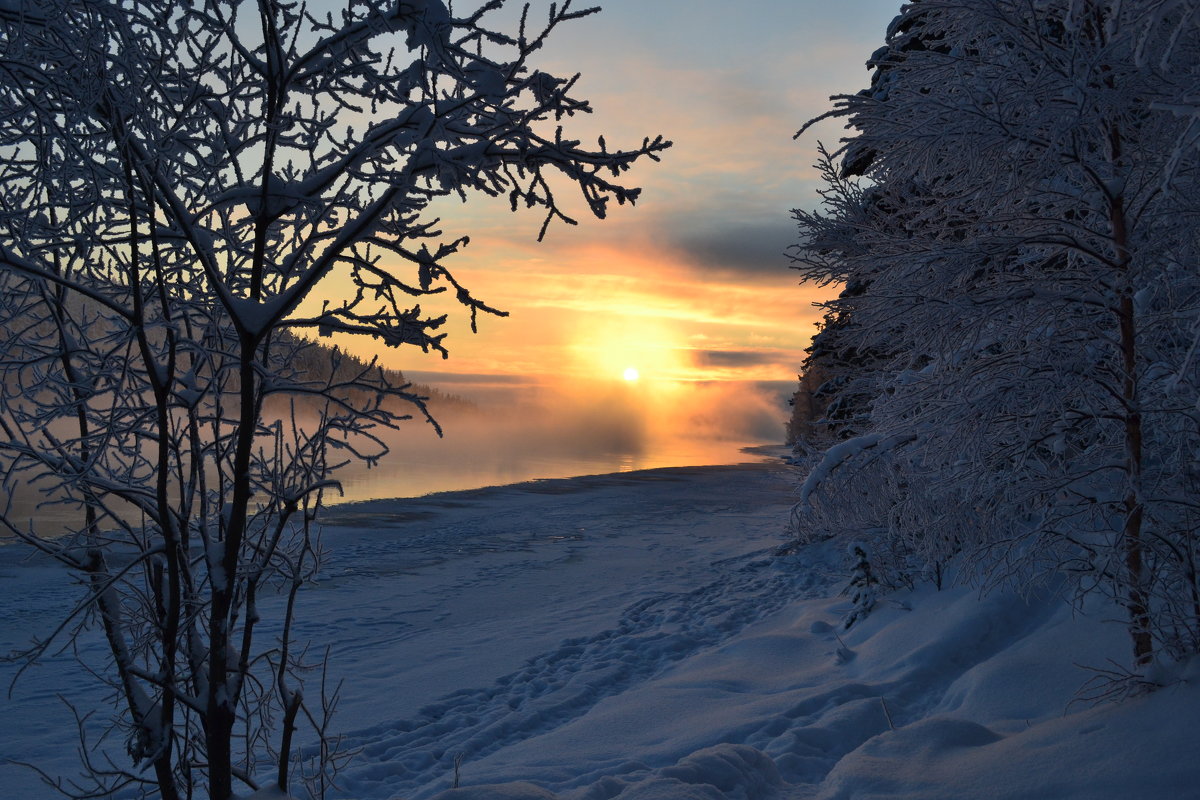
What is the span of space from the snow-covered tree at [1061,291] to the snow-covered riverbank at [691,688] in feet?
4.13

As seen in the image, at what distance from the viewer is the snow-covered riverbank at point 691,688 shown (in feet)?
14.9

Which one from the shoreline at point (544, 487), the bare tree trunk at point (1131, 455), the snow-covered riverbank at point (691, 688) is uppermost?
the bare tree trunk at point (1131, 455)

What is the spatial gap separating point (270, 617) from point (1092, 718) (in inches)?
437

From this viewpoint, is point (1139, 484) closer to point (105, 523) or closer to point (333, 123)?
point (333, 123)

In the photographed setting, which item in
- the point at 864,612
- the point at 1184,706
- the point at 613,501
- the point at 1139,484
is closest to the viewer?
the point at 1184,706

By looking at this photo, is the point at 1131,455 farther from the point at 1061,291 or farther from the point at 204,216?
the point at 204,216

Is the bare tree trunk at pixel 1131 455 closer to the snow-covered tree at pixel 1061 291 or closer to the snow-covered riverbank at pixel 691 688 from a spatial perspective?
the snow-covered tree at pixel 1061 291

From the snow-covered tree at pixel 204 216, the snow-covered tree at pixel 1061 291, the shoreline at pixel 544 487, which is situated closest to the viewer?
the snow-covered tree at pixel 204 216

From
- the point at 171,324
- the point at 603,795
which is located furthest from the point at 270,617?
the point at 171,324

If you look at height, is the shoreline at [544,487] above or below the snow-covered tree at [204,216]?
below

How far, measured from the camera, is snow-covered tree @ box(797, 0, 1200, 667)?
4.86m

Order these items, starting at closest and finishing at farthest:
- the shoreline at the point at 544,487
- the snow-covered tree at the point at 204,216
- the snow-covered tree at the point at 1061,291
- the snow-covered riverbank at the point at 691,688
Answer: the snow-covered tree at the point at 204,216, the snow-covered riverbank at the point at 691,688, the snow-covered tree at the point at 1061,291, the shoreline at the point at 544,487

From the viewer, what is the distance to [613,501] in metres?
27.8

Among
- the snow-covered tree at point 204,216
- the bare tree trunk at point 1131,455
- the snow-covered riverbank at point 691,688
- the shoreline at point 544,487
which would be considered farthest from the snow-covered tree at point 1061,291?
the shoreline at point 544,487
